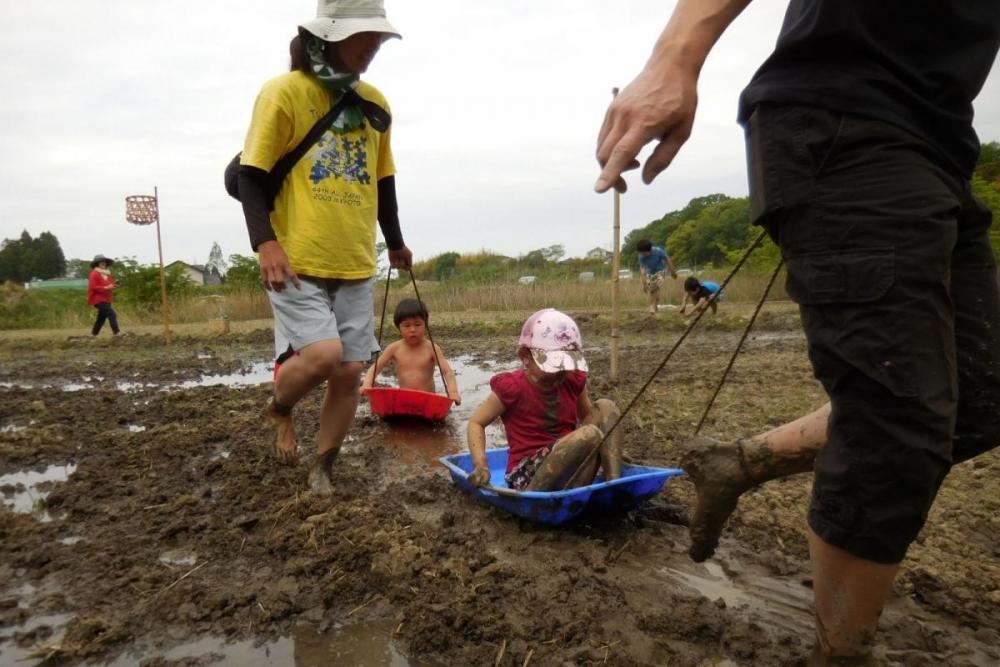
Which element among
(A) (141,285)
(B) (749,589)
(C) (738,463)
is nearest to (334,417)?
(B) (749,589)

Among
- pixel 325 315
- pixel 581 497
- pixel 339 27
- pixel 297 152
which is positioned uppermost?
pixel 339 27

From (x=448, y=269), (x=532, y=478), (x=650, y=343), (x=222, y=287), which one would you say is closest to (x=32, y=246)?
(x=448, y=269)

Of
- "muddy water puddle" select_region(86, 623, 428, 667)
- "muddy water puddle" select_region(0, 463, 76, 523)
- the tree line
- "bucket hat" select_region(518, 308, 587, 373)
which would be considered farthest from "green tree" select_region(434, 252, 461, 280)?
"muddy water puddle" select_region(86, 623, 428, 667)

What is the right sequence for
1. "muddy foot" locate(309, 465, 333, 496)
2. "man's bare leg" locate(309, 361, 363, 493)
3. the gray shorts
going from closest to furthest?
the gray shorts, "muddy foot" locate(309, 465, 333, 496), "man's bare leg" locate(309, 361, 363, 493)

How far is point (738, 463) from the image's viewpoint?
6.35 feet

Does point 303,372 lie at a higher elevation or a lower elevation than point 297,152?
lower

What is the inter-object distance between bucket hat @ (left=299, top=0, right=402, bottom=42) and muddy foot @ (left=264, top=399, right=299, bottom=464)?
178cm

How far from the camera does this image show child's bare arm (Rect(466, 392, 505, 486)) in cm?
322

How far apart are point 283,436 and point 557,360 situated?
158 centimetres

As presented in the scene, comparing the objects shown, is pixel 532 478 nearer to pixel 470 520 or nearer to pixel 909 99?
pixel 470 520

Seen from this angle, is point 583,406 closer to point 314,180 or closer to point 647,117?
point 314,180

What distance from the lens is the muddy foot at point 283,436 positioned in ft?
12.3

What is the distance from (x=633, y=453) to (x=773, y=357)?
13.6 feet

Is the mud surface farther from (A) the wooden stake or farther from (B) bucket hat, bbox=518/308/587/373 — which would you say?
(B) bucket hat, bbox=518/308/587/373
